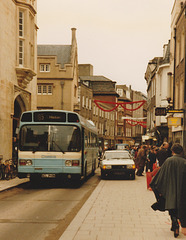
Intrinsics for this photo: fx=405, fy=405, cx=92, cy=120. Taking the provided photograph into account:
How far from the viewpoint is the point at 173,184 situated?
668 cm

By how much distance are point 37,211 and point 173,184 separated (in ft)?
13.5

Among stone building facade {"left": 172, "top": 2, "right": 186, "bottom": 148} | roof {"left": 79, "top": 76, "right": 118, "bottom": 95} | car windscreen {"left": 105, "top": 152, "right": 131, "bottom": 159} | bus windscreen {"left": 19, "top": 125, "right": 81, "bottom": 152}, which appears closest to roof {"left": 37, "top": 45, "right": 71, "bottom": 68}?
stone building facade {"left": 172, "top": 2, "right": 186, "bottom": 148}

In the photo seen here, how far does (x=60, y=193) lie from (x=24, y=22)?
41.4ft

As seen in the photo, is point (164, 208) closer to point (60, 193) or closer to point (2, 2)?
point (60, 193)

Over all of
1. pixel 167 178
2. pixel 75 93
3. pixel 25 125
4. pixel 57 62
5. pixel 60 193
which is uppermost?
pixel 57 62

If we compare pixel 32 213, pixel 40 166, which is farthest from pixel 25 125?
pixel 32 213

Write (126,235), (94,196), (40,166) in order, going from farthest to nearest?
(40,166) → (94,196) → (126,235)

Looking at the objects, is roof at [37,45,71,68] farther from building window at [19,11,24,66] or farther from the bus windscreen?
the bus windscreen

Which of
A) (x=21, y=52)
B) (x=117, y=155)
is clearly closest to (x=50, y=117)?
(x=117, y=155)

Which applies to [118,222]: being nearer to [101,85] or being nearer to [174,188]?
[174,188]

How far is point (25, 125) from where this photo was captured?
1533cm

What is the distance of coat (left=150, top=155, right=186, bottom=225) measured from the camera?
6.58m

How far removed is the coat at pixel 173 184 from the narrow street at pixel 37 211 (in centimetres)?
195

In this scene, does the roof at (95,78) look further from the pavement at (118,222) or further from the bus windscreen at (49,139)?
the pavement at (118,222)
